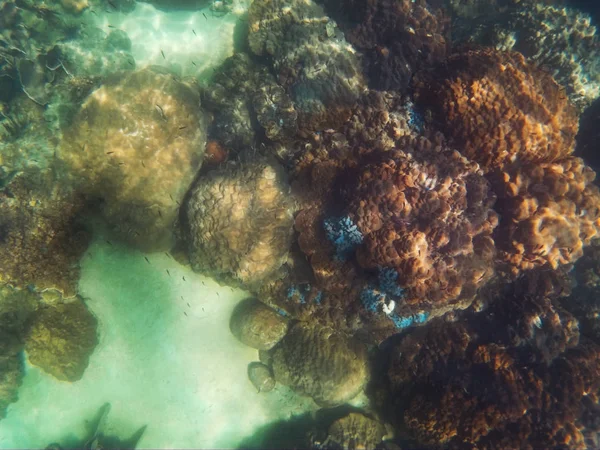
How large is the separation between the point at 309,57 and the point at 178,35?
369 centimetres

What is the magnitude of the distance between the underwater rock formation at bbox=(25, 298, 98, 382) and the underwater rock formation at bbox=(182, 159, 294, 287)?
133 inches

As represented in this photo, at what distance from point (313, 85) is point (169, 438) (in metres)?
8.70

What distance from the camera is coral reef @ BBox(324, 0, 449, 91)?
6.93 metres

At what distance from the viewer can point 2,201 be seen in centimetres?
689

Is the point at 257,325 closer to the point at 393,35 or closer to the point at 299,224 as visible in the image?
Answer: the point at 299,224

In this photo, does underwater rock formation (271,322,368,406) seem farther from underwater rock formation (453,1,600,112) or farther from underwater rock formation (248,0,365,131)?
underwater rock formation (453,1,600,112)

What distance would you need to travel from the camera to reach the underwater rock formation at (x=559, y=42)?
7.65 m

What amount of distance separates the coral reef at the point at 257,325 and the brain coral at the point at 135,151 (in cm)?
260

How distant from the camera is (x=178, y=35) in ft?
27.5

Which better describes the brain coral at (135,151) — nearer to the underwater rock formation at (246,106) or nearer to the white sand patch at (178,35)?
the underwater rock formation at (246,106)

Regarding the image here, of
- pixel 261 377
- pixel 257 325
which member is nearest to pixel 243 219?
pixel 257 325

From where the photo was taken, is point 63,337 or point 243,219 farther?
point 63,337

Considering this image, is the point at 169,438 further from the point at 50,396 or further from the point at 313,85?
the point at 313,85

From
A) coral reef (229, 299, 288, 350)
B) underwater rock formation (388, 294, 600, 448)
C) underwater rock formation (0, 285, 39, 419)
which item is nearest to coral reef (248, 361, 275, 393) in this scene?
coral reef (229, 299, 288, 350)
